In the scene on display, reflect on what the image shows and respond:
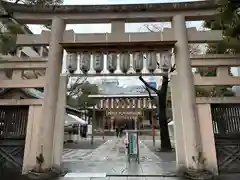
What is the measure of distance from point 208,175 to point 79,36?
6.32 m

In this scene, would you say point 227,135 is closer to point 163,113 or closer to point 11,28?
point 163,113

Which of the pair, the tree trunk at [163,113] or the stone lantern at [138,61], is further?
the tree trunk at [163,113]

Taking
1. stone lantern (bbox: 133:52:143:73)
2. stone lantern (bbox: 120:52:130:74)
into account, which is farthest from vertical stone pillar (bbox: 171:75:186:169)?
stone lantern (bbox: 120:52:130:74)

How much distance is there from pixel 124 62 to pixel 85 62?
53.7 inches

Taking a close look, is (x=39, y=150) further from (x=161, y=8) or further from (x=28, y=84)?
(x=161, y=8)

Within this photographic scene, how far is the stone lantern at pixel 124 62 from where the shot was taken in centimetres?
762

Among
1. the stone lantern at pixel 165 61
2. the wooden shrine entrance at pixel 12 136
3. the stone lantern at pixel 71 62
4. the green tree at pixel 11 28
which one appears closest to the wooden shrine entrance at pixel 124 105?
the wooden shrine entrance at pixel 12 136

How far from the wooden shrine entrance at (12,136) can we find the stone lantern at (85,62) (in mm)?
2475

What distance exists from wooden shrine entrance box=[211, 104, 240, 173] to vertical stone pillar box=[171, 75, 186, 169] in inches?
48.6

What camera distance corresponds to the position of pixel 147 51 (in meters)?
7.80

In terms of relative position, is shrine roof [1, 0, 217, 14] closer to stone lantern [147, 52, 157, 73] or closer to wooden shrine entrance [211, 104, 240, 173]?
stone lantern [147, 52, 157, 73]

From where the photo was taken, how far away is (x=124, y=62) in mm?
7668

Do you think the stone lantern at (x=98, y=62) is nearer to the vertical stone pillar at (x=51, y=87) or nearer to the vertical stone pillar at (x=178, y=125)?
the vertical stone pillar at (x=51, y=87)

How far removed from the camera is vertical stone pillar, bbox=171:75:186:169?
715 cm
